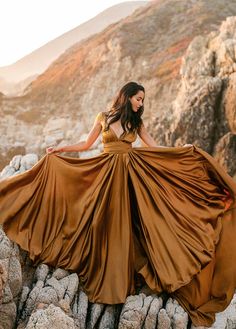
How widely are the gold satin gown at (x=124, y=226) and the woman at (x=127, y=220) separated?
0.03ft

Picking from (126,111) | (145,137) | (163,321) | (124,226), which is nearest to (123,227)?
(124,226)

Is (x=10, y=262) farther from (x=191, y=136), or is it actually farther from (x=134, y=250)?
(x=191, y=136)

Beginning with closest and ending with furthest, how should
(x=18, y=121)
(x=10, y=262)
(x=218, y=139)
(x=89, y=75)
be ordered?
1. (x=10, y=262)
2. (x=218, y=139)
3. (x=18, y=121)
4. (x=89, y=75)

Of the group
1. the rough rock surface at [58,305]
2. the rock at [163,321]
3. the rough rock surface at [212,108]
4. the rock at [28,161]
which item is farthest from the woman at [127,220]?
the rough rock surface at [212,108]

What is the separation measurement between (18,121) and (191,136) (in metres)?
13.8

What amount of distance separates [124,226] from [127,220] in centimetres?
7

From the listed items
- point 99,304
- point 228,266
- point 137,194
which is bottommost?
point 228,266

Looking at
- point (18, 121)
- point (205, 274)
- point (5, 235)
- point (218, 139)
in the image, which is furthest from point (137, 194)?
point (18, 121)

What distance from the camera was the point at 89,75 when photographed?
32188mm

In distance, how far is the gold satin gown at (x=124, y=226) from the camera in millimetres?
4840

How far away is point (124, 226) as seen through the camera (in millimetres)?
4969

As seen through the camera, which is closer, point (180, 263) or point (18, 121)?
point (180, 263)

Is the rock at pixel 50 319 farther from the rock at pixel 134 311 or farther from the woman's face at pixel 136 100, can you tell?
the woman's face at pixel 136 100

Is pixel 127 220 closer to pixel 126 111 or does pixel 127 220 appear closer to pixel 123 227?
pixel 123 227
